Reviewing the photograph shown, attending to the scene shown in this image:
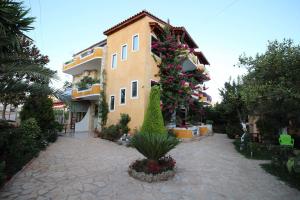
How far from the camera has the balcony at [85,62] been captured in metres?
22.2

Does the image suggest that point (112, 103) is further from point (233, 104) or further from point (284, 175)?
point (284, 175)

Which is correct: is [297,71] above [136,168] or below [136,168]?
above

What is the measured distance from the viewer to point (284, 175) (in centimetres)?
847

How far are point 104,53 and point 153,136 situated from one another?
52.5 feet

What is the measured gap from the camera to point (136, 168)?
8305 mm

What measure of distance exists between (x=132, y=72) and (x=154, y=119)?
8252 mm

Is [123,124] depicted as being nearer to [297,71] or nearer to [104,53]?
[104,53]

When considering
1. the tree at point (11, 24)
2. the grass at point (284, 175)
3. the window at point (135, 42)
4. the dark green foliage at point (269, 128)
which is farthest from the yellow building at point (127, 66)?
the tree at point (11, 24)

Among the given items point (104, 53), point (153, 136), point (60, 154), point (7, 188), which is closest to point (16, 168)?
point (7, 188)

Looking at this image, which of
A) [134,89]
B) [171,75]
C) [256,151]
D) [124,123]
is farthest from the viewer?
[134,89]

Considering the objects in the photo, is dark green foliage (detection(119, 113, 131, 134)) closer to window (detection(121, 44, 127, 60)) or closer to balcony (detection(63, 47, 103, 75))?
window (detection(121, 44, 127, 60))

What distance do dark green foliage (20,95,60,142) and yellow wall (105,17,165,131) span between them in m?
6.21

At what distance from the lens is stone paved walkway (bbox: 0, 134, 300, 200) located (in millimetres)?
6410

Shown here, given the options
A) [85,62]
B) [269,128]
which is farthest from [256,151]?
[85,62]
